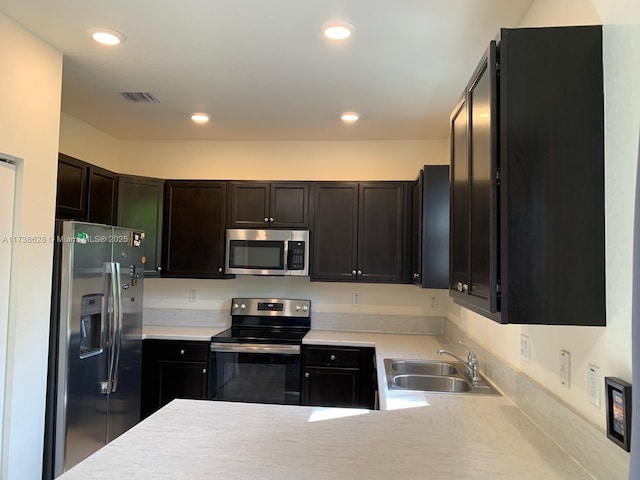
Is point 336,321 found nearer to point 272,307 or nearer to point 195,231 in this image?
point 272,307

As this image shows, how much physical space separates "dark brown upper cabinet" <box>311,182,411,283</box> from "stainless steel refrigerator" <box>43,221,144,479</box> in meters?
1.45

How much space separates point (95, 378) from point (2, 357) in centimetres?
68

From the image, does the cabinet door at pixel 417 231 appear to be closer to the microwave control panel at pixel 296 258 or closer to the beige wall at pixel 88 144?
the microwave control panel at pixel 296 258

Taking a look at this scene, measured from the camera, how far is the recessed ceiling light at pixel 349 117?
10.8 feet

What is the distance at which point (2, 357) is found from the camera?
2139mm

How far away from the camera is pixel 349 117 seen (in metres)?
3.36

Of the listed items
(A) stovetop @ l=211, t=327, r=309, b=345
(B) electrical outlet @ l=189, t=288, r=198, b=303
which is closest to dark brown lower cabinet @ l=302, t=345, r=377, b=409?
(A) stovetop @ l=211, t=327, r=309, b=345

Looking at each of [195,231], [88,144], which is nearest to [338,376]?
[195,231]

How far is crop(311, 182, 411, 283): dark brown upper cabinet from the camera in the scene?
3652mm

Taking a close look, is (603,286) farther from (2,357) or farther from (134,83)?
(134,83)

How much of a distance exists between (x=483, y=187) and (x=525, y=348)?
3.05 ft

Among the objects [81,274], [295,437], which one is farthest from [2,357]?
[295,437]

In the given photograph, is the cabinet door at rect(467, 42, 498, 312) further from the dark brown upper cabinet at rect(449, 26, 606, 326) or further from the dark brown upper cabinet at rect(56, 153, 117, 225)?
the dark brown upper cabinet at rect(56, 153, 117, 225)

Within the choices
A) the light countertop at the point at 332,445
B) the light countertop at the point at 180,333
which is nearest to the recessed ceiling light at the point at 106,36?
the light countertop at the point at 332,445
